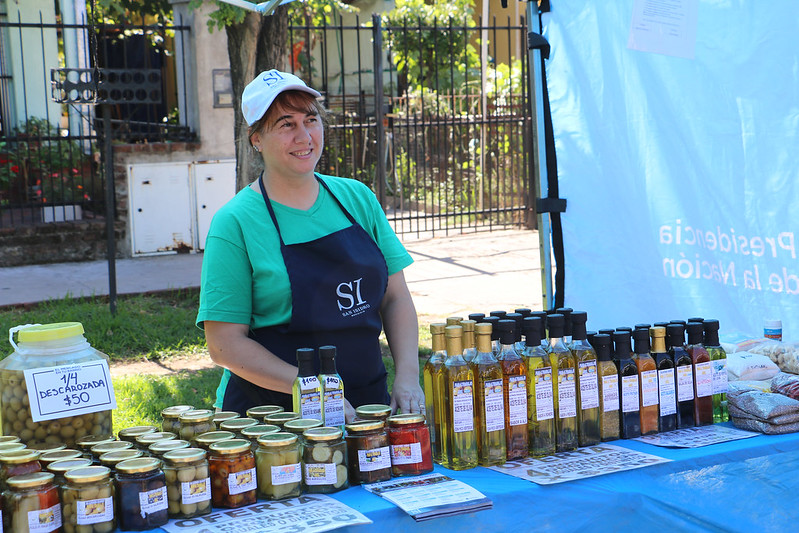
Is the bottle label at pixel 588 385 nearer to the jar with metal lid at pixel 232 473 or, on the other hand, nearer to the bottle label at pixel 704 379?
the bottle label at pixel 704 379

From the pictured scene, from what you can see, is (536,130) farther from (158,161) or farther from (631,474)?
(158,161)

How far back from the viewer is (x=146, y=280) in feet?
30.0

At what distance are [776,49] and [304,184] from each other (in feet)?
7.23

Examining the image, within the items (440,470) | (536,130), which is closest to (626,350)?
(440,470)

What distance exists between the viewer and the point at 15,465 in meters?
1.96

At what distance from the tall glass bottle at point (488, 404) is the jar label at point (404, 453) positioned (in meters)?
0.20

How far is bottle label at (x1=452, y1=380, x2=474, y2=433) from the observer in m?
2.33

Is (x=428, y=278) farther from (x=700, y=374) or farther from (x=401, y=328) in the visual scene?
(x=700, y=374)

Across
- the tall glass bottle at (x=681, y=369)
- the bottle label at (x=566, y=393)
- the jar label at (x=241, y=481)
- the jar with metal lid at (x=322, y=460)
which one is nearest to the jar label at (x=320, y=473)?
the jar with metal lid at (x=322, y=460)

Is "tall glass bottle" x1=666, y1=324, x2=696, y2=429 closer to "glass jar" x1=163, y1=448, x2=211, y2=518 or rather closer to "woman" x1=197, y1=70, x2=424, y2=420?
"woman" x1=197, y1=70, x2=424, y2=420

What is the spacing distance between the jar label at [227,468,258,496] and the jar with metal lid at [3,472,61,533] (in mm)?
369

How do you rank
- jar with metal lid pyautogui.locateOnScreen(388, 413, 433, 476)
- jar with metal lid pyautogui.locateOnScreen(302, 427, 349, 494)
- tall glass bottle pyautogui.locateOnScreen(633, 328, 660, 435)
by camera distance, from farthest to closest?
tall glass bottle pyautogui.locateOnScreen(633, 328, 660, 435) → jar with metal lid pyautogui.locateOnScreen(388, 413, 433, 476) → jar with metal lid pyautogui.locateOnScreen(302, 427, 349, 494)

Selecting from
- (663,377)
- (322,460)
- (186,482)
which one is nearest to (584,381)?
(663,377)

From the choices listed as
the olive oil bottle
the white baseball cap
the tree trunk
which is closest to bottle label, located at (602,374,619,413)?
the olive oil bottle
